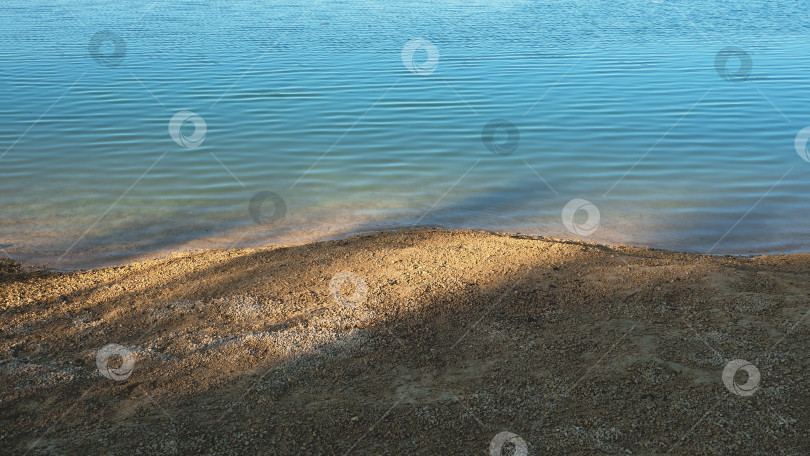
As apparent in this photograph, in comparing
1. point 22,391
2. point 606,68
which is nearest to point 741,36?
point 606,68

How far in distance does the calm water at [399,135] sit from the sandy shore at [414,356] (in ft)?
5.22

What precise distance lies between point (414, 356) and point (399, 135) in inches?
234

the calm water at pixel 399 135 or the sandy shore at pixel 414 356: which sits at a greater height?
the calm water at pixel 399 135

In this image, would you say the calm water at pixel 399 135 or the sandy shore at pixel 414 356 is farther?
the calm water at pixel 399 135

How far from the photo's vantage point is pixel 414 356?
3658 mm

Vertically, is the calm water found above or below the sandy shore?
above

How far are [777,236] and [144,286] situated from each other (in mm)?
5447

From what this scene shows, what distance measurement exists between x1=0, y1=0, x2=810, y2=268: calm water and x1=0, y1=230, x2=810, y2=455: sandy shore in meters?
1.59

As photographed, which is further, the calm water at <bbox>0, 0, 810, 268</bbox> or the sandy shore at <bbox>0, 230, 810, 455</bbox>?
the calm water at <bbox>0, 0, 810, 268</bbox>

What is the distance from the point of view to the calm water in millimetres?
6746

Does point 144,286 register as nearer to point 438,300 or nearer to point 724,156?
point 438,300

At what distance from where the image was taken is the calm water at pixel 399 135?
266 inches

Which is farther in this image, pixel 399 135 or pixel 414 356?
pixel 399 135

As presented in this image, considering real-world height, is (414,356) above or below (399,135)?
below
